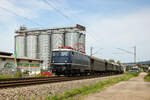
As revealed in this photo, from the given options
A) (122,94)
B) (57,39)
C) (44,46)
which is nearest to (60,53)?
(122,94)

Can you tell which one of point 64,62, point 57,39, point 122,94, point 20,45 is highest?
point 57,39

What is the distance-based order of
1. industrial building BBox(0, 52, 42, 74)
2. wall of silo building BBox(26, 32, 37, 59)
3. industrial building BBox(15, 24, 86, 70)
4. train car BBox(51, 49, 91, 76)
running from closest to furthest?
train car BBox(51, 49, 91, 76) → industrial building BBox(0, 52, 42, 74) → industrial building BBox(15, 24, 86, 70) → wall of silo building BBox(26, 32, 37, 59)

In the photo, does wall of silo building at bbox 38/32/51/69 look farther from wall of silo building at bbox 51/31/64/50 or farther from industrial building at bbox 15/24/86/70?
wall of silo building at bbox 51/31/64/50

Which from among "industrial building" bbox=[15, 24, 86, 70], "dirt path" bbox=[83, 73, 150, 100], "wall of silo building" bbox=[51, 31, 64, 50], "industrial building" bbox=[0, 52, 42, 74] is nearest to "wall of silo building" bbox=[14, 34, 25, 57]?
"industrial building" bbox=[15, 24, 86, 70]

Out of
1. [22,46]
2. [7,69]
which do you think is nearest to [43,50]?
[22,46]

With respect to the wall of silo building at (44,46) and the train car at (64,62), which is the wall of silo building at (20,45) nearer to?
the wall of silo building at (44,46)

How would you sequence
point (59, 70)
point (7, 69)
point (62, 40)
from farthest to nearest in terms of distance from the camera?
point (62, 40)
point (7, 69)
point (59, 70)

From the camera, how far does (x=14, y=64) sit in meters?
38.0

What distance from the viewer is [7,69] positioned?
116 feet

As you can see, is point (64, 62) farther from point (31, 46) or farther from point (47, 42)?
point (31, 46)

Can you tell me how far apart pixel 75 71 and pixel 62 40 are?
50.5 meters

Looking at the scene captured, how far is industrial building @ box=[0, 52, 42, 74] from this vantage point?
34969 millimetres

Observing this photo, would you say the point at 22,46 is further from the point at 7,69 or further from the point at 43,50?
the point at 7,69

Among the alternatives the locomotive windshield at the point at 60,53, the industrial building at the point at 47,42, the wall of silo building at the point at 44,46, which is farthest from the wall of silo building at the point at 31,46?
the locomotive windshield at the point at 60,53
